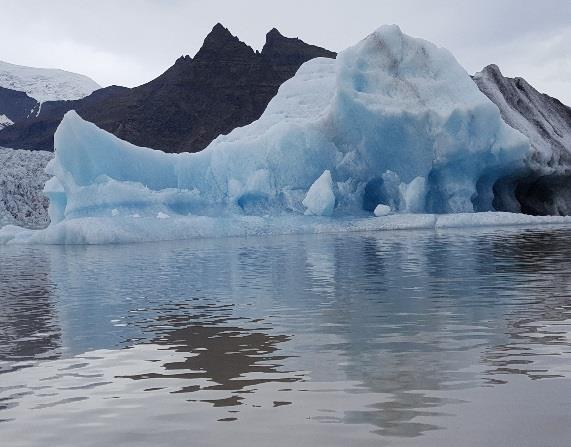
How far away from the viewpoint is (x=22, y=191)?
4781 centimetres

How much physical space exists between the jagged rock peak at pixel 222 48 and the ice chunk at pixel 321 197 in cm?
6745

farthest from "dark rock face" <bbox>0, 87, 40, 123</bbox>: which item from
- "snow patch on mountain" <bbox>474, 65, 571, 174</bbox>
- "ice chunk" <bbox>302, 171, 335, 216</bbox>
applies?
"ice chunk" <bbox>302, 171, 335, 216</bbox>

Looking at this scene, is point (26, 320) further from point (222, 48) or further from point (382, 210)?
point (222, 48)

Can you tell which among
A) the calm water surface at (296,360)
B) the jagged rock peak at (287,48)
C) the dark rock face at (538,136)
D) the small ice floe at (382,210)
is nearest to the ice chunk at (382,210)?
the small ice floe at (382,210)

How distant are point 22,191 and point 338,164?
28.1m

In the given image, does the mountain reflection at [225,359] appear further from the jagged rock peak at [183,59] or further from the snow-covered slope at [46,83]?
the snow-covered slope at [46,83]

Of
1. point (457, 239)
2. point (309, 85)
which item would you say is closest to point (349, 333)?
point (457, 239)

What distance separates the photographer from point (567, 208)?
36219 millimetres

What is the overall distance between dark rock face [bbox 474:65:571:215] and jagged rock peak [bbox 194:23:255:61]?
58283 mm

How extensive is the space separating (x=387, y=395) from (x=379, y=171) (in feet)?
79.8

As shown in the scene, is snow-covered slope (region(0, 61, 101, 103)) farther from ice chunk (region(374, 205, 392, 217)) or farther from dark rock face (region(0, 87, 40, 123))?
ice chunk (region(374, 205, 392, 217))

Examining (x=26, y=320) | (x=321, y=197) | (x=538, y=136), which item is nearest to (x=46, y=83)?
(x=538, y=136)

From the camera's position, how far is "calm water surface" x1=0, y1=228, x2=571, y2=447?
371cm

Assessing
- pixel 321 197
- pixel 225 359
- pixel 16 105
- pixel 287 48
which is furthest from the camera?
pixel 16 105
